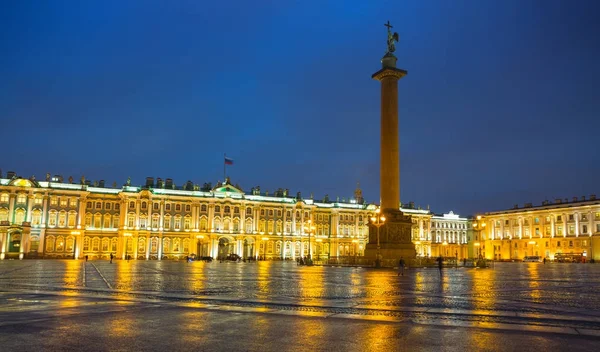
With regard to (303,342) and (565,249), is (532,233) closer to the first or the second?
(565,249)

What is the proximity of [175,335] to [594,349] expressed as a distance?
271 inches

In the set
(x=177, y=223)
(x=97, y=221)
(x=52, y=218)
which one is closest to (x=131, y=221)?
(x=97, y=221)

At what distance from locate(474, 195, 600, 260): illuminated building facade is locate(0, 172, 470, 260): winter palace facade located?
20336 mm

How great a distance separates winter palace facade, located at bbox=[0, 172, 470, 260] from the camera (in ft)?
286

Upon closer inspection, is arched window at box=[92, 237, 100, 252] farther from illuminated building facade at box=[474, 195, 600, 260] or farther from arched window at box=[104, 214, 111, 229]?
illuminated building facade at box=[474, 195, 600, 260]

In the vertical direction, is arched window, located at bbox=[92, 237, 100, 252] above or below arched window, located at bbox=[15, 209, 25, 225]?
below

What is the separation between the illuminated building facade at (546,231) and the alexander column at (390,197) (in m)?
64.4

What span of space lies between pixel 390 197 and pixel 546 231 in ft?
265

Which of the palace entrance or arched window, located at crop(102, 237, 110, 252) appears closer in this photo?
arched window, located at crop(102, 237, 110, 252)

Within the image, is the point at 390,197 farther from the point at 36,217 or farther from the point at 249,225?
the point at 36,217

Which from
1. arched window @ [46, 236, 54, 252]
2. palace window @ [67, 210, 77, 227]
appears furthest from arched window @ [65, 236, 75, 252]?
arched window @ [46, 236, 54, 252]

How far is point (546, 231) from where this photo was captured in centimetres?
11406

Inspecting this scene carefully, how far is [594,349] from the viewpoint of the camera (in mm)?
8547

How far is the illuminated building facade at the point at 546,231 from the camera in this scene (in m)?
105
